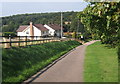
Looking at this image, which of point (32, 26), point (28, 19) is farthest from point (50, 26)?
point (28, 19)

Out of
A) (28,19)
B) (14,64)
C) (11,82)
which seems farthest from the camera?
(28,19)

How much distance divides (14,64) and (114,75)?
18.3ft

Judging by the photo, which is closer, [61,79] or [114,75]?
[61,79]

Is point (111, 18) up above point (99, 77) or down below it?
above

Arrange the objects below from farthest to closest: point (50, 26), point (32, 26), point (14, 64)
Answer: point (50, 26)
point (32, 26)
point (14, 64)

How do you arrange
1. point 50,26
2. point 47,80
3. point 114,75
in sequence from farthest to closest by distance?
point 50,26
point 114,75
point 47,80

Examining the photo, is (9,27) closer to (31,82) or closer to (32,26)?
(32,26)

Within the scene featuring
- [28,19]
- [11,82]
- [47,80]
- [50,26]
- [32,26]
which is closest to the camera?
[11,82]

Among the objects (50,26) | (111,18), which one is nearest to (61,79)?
(111,18)

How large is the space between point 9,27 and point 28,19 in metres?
35.5

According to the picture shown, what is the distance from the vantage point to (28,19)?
146 meters

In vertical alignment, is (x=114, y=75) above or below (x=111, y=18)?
below

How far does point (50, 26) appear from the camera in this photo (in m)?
106

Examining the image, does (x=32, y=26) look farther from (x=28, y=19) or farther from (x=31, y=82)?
(x=31, y=82)
